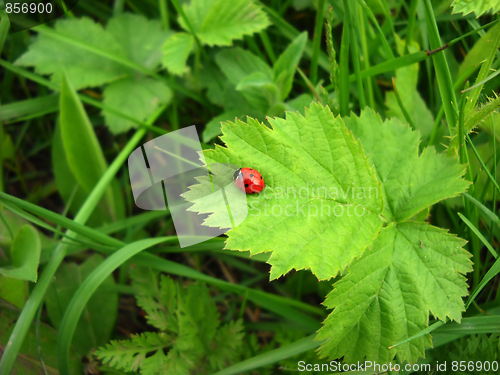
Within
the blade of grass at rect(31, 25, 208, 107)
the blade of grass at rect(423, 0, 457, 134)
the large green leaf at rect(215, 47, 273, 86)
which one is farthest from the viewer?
the blade of grass at rect(31, 25, 208, 107)

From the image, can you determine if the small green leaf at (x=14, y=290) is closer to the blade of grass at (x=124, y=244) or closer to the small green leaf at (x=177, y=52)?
the blade of grass at (x=124, y=244)

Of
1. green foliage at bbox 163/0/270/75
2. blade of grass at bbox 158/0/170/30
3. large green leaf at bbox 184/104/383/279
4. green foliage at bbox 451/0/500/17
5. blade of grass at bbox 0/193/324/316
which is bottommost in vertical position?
blade of grass at bbox 0/193/324/316

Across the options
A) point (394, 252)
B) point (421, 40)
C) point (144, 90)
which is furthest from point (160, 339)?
point (421, 40)

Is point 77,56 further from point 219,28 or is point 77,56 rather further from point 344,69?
point 344,69

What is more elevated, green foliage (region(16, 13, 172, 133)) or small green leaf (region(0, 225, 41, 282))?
green foliage (region(16, 13, 172, 133))

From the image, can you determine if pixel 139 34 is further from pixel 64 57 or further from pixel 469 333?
pixel 469 333

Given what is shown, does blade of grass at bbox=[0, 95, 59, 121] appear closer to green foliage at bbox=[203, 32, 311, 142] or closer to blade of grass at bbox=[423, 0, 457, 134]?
green foliage at bbox=[203, 32, 311, 142]

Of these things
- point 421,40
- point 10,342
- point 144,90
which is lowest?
point 10,342

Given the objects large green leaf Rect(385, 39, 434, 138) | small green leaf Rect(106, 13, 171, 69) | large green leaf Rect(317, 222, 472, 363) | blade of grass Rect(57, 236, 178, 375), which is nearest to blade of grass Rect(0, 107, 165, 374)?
blade of grass Rect(57, 236, 178, 375)
